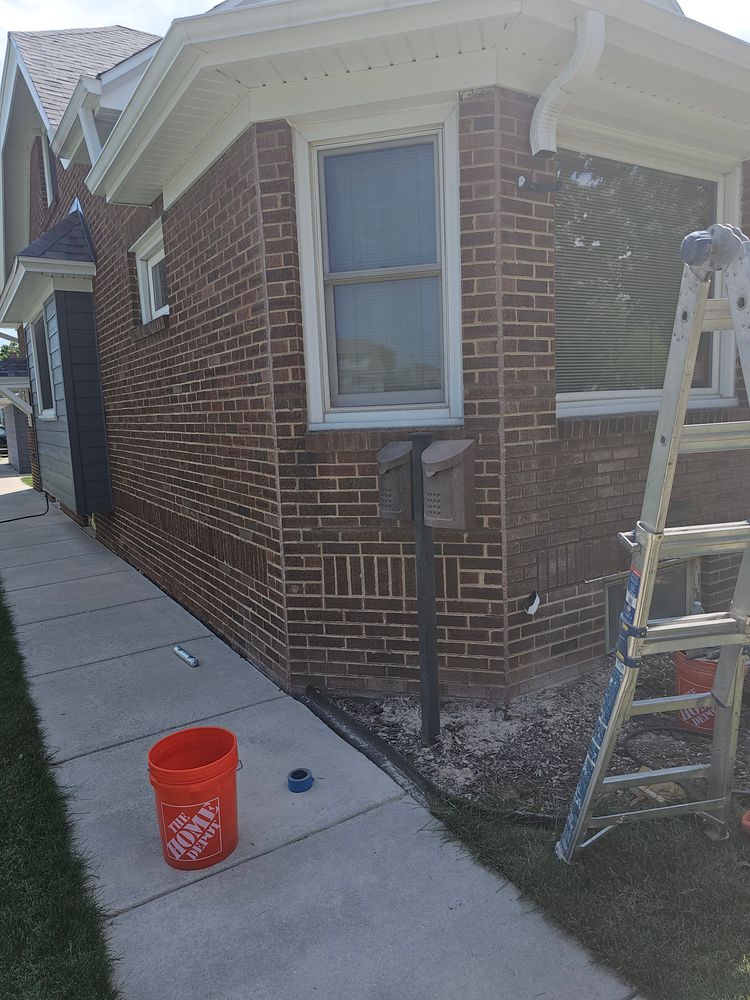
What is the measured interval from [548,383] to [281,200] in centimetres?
181

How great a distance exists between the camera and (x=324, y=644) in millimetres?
4195

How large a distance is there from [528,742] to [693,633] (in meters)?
1.42

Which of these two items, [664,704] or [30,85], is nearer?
[664,704]

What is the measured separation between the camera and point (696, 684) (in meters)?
3.52

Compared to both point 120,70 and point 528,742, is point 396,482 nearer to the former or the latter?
point 528,742

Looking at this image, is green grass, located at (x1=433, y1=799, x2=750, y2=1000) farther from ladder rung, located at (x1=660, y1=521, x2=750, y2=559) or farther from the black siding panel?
the black siding panel

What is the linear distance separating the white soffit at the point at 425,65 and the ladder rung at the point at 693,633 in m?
2.72

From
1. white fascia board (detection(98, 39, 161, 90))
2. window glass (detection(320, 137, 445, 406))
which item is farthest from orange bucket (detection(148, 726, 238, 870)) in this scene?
white fascia board (detection(98, 39, 161, 90))

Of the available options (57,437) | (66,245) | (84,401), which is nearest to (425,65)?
(66,245)

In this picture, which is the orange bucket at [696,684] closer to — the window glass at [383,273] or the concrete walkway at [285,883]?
the concrete walkway at [285,883]

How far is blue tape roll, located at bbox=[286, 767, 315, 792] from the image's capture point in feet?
10.3

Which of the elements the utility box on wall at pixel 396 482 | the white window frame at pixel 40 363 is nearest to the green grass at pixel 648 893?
the utility box on wall at pixel 396 482

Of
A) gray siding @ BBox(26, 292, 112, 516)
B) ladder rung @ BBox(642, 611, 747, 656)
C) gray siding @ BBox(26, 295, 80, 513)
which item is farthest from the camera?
gray siding @ BBox(26, 295, 80, 513)

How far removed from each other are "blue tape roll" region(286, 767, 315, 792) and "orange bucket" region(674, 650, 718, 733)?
6.26 feet
